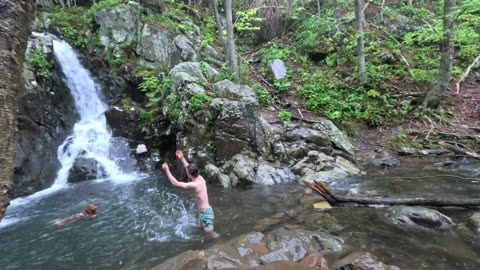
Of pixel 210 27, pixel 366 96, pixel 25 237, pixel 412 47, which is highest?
pixel 210 27

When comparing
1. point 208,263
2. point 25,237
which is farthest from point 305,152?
point 25,237

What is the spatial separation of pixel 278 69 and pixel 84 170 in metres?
8.62

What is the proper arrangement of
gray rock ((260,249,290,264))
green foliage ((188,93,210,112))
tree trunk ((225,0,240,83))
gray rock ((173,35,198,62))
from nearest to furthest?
gray rock ((260,249,290,264)), green foliage ((188,93,210,112)), tree trunk ((225,0,240,83)), gray rock ((173,35,198,62))

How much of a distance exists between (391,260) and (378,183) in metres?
4.02

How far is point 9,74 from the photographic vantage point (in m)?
1.34

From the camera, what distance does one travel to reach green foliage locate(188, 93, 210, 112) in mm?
10734

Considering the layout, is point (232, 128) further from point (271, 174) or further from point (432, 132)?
point (432, 132)

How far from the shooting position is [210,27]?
19125mm

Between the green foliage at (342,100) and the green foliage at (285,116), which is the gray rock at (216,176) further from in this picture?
the green foliage at (342,100)

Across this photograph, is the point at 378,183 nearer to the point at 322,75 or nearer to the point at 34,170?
the point at 322,75

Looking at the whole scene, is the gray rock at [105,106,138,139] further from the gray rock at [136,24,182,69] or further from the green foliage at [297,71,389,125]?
the green foliage at [297,71,389,125]

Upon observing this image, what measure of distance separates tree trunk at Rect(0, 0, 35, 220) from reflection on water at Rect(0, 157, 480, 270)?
4183 millimetres

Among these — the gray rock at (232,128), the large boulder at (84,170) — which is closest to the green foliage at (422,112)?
the gray rock at (232,128)

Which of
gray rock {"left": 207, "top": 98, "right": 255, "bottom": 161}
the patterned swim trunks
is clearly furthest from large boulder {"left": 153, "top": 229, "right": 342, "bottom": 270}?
gray rock {"left": 207, "top": 98, "right": 255, "bottom": 161}
